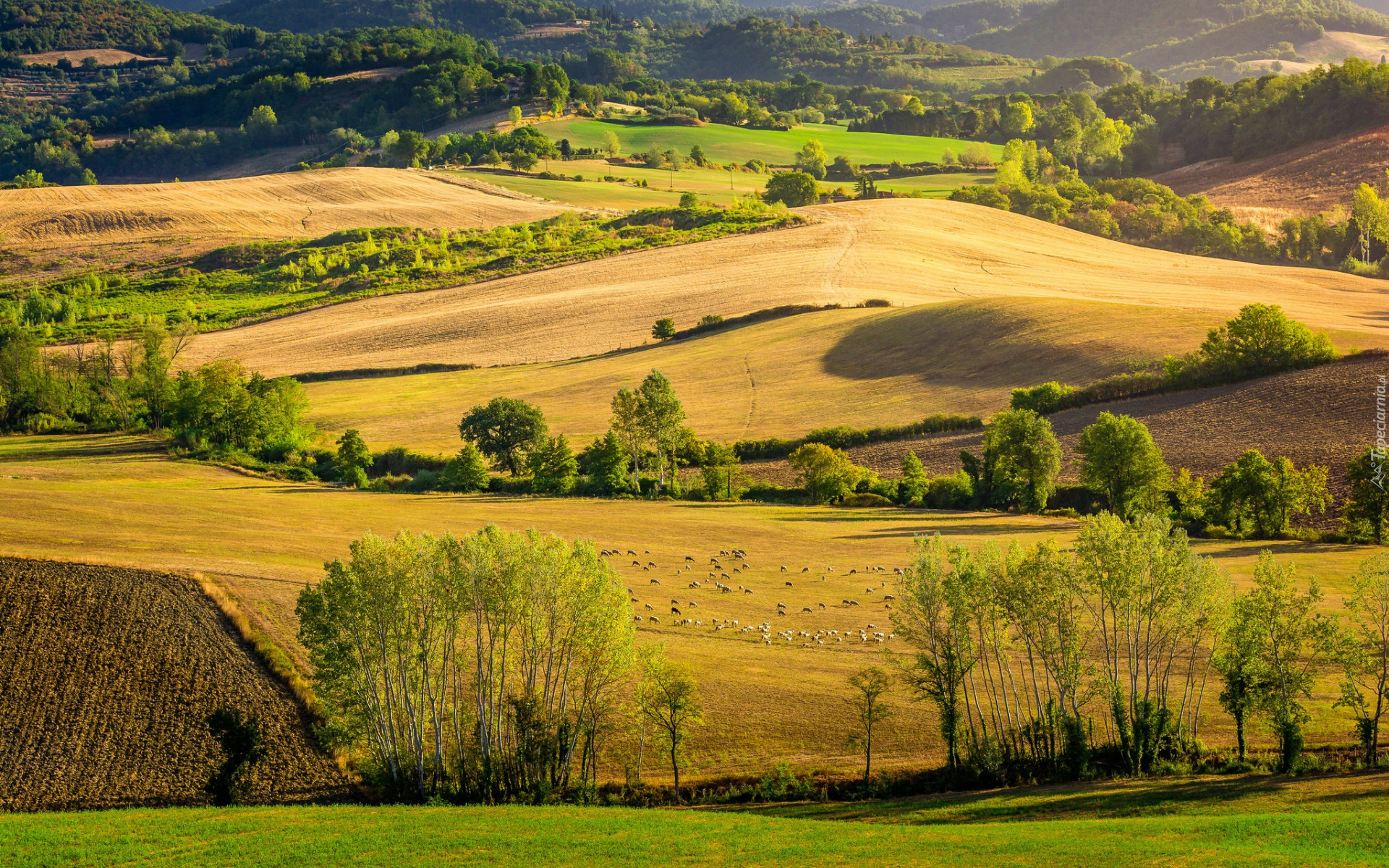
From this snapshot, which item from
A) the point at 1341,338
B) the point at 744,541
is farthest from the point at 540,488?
the point at 1341,338

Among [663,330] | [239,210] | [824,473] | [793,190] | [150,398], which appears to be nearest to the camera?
[824,473]

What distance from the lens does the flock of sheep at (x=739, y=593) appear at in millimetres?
52438

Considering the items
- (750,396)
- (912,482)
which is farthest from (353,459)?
(912,482)

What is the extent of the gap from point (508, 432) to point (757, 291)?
5122 centimetres

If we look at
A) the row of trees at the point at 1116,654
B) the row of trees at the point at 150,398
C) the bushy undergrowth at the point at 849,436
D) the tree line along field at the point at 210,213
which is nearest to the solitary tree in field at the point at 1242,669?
the row of trees at the point at 1116,654

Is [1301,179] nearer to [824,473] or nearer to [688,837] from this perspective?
[824,473]

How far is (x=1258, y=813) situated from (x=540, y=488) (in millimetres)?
54975

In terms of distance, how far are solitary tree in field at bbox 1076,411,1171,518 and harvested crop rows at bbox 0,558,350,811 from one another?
50.7 metres

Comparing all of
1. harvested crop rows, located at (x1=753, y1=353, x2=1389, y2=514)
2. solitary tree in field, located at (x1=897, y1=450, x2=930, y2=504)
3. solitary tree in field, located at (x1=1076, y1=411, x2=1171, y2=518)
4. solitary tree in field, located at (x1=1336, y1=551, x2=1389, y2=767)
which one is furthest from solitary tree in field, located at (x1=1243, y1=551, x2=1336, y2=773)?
solitary tree in field, located at (x1=897, y1=450, x2=930, y2=504)

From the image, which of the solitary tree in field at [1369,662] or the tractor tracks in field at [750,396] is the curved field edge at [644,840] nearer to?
the solitary tree in field at [1369,662]

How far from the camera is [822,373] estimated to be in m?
102

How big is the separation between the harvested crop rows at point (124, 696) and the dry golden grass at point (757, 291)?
6443 cm

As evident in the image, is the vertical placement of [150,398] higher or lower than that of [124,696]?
higher

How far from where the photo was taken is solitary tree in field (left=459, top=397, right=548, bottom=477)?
85.4m
